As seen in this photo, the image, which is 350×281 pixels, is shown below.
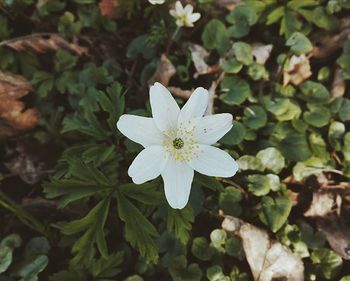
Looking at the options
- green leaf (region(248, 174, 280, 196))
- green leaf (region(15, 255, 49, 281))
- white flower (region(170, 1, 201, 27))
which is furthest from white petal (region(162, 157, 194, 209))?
white flower (region(170, 1, 201, 27))

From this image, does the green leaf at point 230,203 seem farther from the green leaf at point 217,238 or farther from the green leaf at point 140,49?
the green leaf at point 140,49

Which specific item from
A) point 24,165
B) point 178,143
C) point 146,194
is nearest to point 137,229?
point 146,194

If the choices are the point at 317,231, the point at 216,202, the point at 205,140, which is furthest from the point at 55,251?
the point at 317,231

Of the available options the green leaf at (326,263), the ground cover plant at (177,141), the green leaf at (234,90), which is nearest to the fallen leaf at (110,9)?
the ground cover plant at (177,141)

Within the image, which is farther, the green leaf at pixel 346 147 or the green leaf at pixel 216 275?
the green leaf at pixel 346 147

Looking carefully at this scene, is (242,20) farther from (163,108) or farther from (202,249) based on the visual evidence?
(202,249)

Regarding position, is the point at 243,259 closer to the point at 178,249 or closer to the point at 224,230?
the point at 224,230

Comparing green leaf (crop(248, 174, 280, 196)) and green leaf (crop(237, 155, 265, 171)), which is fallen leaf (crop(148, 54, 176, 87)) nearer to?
green leaf (crop(237, 155, 265, 171))
